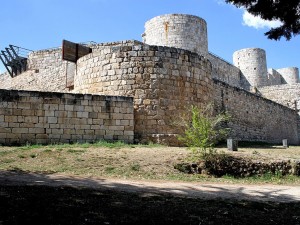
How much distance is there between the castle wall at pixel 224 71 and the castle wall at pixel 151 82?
13.9 meters

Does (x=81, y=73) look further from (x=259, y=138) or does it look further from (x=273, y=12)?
(x=259, y=138)

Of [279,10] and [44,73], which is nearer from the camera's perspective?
[279,10]

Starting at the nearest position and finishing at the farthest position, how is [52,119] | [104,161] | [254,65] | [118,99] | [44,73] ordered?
[104,161] → [52,119] → [118,99] → [44,73] → [254,65]

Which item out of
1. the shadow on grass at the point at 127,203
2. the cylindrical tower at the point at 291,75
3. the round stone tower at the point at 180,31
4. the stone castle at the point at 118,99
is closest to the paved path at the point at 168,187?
the shadow on grass at the point at 127,203

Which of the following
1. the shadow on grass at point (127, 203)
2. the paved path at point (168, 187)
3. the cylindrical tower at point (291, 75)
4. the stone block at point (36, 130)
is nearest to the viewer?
the shadow on grass at point (127, 203)

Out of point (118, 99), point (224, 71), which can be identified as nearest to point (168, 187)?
point (118, 99)

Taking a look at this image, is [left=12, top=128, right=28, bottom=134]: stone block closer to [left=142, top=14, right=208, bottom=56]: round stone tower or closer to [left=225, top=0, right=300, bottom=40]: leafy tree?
[left=225, top=0, right=300, bottom=40]: leafy tree

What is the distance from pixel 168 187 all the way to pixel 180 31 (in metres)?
15.4

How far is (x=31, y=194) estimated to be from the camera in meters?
5.05

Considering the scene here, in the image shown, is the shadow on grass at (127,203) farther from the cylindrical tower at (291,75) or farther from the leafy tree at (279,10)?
the cylindrical tower at (291,75)

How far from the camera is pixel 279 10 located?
5.37m

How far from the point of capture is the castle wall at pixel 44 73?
22375mm

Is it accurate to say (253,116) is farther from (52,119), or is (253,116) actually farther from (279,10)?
(279,10)

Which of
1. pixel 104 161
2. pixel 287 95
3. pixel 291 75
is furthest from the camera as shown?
pixel 291 75
